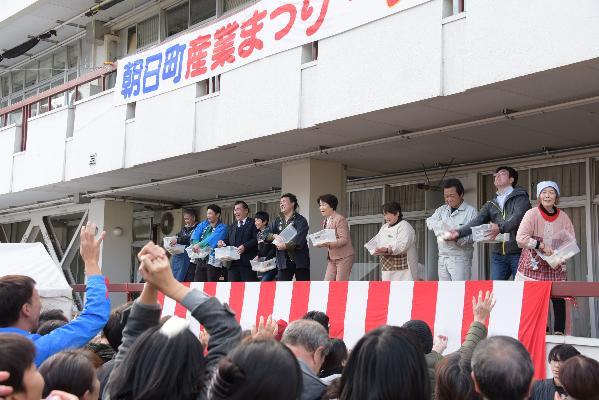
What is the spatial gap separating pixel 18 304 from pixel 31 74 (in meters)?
20.1

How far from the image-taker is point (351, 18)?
957 centimetres

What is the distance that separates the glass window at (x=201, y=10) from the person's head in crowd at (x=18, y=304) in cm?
1253

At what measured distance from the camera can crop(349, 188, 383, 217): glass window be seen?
14.2 metres

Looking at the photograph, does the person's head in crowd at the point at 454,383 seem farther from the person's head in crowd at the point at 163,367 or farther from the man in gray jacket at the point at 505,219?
the man in gray jacket at the point at 505,219

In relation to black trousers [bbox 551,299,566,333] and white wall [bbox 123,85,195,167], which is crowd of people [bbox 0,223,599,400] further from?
white wall [bbox 123,85,195,167]

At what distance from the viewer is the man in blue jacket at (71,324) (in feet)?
12.2

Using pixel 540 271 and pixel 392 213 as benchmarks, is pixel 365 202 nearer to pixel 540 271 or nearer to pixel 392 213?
pixel 392 213

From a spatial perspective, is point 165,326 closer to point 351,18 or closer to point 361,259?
point 351,18

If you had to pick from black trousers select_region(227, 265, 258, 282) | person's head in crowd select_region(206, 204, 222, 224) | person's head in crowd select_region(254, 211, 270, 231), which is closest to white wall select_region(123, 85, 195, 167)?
person's head in crowd select_region(206, 204, 222, 224)

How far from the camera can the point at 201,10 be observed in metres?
16.1

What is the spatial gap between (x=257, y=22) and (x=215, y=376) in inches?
358

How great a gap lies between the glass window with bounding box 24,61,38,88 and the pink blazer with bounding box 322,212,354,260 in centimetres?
1456

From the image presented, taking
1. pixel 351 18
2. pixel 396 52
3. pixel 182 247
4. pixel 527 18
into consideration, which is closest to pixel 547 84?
pixel 527 18

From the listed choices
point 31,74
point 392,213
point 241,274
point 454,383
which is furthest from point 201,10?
point 454,383
